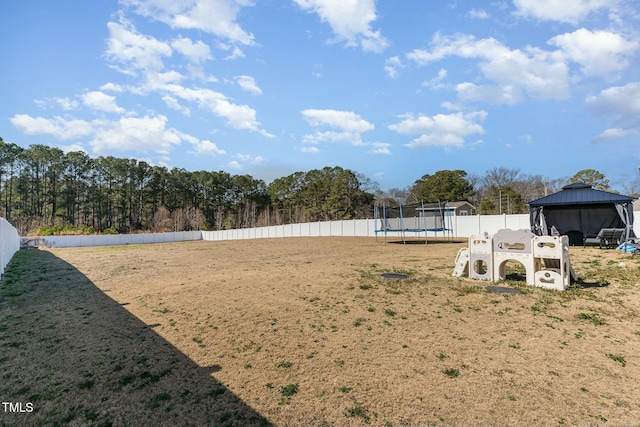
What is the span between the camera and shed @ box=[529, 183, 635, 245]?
13273 millimetres

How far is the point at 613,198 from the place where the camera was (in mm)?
13258

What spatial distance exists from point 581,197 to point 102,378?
1707 cm

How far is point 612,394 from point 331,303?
347 cm

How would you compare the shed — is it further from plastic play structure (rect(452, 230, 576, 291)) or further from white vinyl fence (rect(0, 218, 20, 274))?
white vinyl fence (rect(0, 218, 20, 274))

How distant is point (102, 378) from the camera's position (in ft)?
9.84

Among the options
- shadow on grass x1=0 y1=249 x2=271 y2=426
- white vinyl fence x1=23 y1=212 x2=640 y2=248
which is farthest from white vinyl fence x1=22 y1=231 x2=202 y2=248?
shadow on grass x1=0 y1=249 x2=271 y2=426

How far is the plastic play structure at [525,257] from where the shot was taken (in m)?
6.12

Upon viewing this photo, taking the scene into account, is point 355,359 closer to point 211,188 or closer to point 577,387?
point 577,387

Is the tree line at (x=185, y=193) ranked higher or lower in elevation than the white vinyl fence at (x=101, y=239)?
higher

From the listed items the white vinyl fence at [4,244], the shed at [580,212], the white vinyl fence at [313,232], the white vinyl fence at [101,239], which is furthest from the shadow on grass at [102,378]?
the white vinyl fence at [101,239]

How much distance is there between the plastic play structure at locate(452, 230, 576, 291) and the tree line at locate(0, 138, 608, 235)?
30.2 metres

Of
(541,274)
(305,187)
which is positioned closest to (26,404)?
(541,274)

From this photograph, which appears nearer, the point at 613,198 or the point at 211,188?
the point at 613,198

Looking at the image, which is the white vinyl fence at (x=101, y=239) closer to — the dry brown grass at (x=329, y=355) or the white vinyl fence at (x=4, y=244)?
the white vinyl fence at (x=4, y=244)
